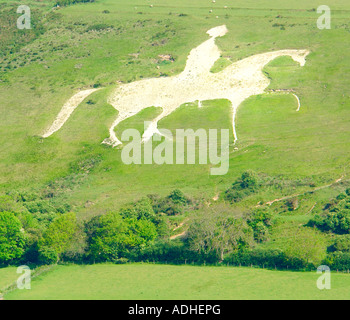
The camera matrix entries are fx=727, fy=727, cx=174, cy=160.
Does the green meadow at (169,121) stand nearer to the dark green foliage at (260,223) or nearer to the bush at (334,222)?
the dark green foliage at (260,223)

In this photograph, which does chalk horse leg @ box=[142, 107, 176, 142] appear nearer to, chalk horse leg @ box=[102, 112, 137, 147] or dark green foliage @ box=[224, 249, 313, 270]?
chalk horse leg @ box=[102, 112, 137, 147]

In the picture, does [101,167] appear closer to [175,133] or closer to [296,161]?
[175,133]

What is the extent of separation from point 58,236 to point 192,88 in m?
55.2

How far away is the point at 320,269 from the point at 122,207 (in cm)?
3281

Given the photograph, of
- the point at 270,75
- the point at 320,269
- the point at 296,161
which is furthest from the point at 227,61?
the point at 320,269

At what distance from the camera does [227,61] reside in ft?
493

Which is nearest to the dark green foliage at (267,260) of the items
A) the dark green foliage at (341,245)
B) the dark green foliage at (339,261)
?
the dark green foliage at (339,261)

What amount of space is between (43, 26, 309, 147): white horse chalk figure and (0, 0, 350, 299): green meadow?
5.79ft

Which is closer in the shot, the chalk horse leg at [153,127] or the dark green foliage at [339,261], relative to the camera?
the dark green foliage at [339,261]

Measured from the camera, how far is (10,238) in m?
97.4

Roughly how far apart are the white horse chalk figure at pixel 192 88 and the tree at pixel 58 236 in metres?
34.2

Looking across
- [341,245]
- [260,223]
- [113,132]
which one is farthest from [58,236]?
[113,132]

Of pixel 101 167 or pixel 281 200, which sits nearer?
pixel 281 200

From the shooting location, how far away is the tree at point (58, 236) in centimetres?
9575
